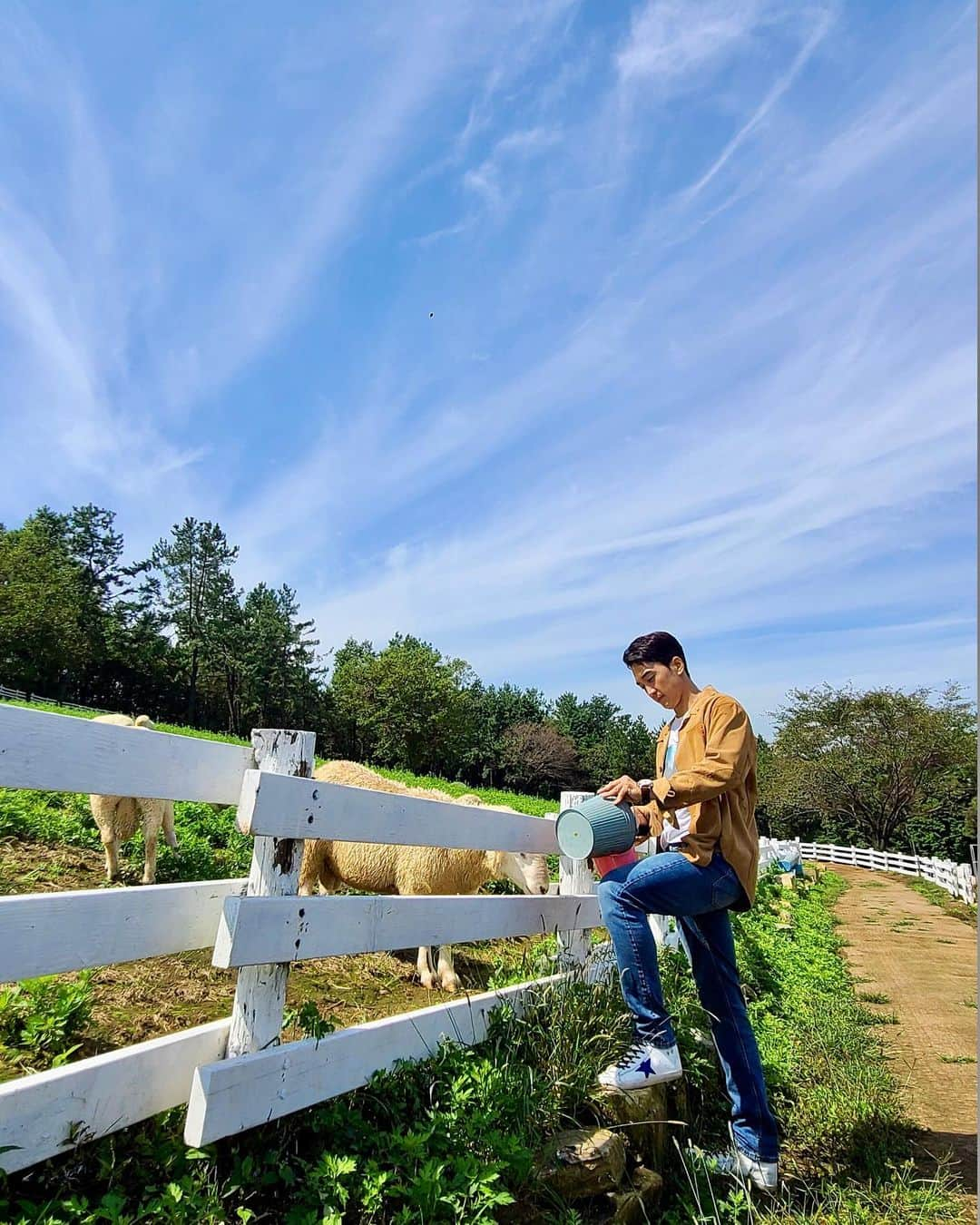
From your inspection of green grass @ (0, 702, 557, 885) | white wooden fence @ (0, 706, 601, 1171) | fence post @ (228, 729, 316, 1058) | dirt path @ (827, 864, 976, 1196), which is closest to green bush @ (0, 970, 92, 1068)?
white wooden fence @ (0, 706, 601, 1171)

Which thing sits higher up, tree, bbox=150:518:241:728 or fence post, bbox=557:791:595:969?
tree, bbox=150:518:241:728

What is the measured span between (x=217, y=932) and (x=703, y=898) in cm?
187

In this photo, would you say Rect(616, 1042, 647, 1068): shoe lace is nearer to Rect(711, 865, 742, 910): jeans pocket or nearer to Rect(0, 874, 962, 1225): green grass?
Rect(0, 874, 962, 1225): green grass

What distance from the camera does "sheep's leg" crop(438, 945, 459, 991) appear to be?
15.5 feet

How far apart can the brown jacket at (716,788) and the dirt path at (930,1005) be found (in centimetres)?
172

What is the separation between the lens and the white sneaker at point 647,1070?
3178mm

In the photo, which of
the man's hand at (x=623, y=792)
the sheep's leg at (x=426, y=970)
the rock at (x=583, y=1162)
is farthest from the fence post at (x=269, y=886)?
the sheep's leg at (x=426, y=970)

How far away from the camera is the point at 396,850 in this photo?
18.2 ft

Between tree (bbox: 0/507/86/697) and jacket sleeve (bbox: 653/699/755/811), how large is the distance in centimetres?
5340

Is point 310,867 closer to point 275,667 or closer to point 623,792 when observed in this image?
point 623,792

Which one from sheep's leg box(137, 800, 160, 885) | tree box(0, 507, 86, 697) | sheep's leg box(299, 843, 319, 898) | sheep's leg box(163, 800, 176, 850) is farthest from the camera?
tree box(0, 507, 86, 697)

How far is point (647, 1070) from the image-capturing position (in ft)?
10.5

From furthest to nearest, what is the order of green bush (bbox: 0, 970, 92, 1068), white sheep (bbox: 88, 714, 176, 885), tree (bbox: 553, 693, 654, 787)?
tree (bbox: 553, 693, 654, 787)
white sheep (bbox: 88, 714, 176, 885)
green bush (bbox: 0, 970, 92, 1068)

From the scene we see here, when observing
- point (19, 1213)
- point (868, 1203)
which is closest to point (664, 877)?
point (868, 1203)
